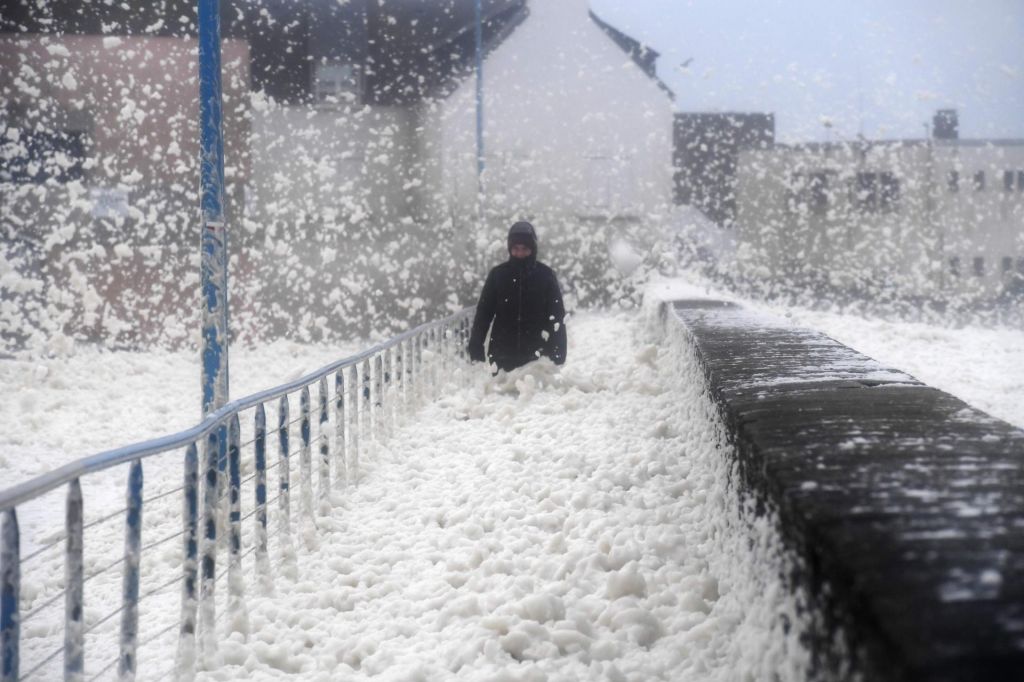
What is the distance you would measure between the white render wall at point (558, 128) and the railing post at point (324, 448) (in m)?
19.3

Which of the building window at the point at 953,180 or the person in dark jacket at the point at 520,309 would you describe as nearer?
the person in dark jacket at the point at 520,309

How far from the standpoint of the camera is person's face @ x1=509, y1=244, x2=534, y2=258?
7965mm

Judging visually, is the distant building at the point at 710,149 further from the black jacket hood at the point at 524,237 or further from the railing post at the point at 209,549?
the railing post at the point at 209,549

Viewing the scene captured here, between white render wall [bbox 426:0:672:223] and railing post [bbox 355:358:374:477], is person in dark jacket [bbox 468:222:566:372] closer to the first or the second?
railing post [bbox 355:358:374:477]

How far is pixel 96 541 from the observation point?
5160mm

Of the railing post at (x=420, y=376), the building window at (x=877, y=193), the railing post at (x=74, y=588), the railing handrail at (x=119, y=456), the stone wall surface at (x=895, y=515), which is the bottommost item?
the railing post at (x=420, y=376)

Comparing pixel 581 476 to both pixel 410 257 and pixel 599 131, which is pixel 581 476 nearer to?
pixel 410 257

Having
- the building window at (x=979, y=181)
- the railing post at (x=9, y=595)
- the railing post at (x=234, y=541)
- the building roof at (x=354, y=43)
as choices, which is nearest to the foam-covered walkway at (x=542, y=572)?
the railing post at (x=234, y=541)

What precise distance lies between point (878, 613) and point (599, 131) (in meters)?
24.0

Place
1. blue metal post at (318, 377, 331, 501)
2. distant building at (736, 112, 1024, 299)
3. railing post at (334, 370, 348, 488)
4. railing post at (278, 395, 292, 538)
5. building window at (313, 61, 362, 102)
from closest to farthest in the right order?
railing post at (278, 395, 292, 538), blue metal post at (318, 377, 331, 501), railing post at (334, 370, 348, 488), building window at (313, 61, 362, 102), distant building at (736, 112, 1024, 299)

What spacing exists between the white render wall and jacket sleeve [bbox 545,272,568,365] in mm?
15851

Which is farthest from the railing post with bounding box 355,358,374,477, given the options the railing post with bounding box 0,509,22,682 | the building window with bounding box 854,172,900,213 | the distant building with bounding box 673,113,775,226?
the distant building with bounding box 673,113,775,226

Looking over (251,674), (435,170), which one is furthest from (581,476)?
(435,170)

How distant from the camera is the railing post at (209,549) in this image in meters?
3.13
